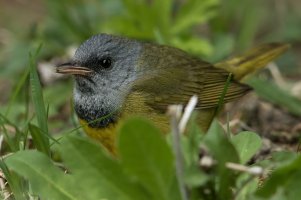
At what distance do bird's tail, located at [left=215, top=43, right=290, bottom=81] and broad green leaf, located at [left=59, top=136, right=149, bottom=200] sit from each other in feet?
9.82

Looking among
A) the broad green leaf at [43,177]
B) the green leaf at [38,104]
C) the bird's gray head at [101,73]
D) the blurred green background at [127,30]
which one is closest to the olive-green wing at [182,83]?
the bird's gray head at [101,73]

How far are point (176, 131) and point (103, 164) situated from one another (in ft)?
1.56

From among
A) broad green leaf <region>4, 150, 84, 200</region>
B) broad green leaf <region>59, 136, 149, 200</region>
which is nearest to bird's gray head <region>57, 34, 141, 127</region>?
broad green leaf <region>4, 150, 84, 200</region>

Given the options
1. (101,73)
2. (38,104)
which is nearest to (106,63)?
(101,73)

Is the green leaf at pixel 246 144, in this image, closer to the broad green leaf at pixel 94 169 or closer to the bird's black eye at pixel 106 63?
the broad green leaf at pixel 94 169

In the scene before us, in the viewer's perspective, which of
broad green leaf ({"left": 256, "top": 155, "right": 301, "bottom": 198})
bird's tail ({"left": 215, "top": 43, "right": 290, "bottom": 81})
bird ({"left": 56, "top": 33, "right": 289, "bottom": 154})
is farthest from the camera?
bird's tail ({"left": 215, "top": 43, "right": 290, "bottom": 81})

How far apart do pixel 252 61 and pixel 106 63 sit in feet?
5.11

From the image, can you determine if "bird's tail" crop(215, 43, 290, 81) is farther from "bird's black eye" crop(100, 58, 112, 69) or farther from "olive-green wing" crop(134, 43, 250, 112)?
"bird's black eye" crop(100, 58, 112, 69)

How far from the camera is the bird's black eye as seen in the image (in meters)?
5.48

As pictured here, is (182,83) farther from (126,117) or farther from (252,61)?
(252,61)

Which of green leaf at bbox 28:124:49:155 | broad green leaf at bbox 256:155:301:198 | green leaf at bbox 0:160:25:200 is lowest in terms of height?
broad green leaf at bbox 256:155:301:198

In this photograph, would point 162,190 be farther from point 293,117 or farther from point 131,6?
point 131,6

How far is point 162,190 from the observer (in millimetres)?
3416

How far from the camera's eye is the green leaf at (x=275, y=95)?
6109mm
